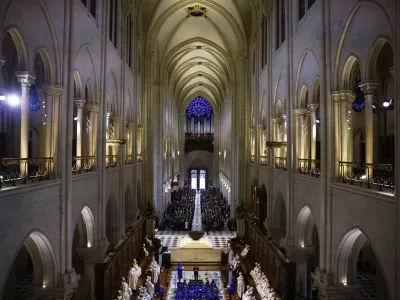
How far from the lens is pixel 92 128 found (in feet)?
43.8

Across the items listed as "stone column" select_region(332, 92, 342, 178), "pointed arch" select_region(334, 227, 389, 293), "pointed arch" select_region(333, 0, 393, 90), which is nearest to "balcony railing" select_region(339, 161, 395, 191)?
"stone column" select_region(332, 92, 342, 178)

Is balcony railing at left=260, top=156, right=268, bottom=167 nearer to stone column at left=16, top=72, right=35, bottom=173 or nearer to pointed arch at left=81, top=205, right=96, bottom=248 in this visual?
pointed arch at left=81, top=205, right=96, bottom=248

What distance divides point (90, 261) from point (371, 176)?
32.4 ft

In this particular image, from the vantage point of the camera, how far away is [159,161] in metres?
30.7

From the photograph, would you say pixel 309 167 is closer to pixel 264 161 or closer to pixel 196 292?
pixel 264 161

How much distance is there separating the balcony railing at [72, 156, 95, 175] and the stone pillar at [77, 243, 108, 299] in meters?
2.91

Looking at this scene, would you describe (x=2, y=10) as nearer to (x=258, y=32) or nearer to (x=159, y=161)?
(x=258, y=32)

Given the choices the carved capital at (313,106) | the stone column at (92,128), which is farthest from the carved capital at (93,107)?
the carved capital at (313,106)

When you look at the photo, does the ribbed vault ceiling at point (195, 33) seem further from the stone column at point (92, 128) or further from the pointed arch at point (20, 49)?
the pointed arch at point (20, 49)

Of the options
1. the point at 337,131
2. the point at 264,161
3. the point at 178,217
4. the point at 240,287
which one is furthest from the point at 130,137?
the point at 178,217

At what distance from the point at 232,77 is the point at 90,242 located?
2121 cm

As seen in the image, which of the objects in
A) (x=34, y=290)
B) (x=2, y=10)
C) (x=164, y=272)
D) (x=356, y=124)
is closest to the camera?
(x=2, y=10)

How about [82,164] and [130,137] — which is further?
[130,137]

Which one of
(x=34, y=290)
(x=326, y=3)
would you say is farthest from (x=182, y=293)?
(x=326, y=3)
